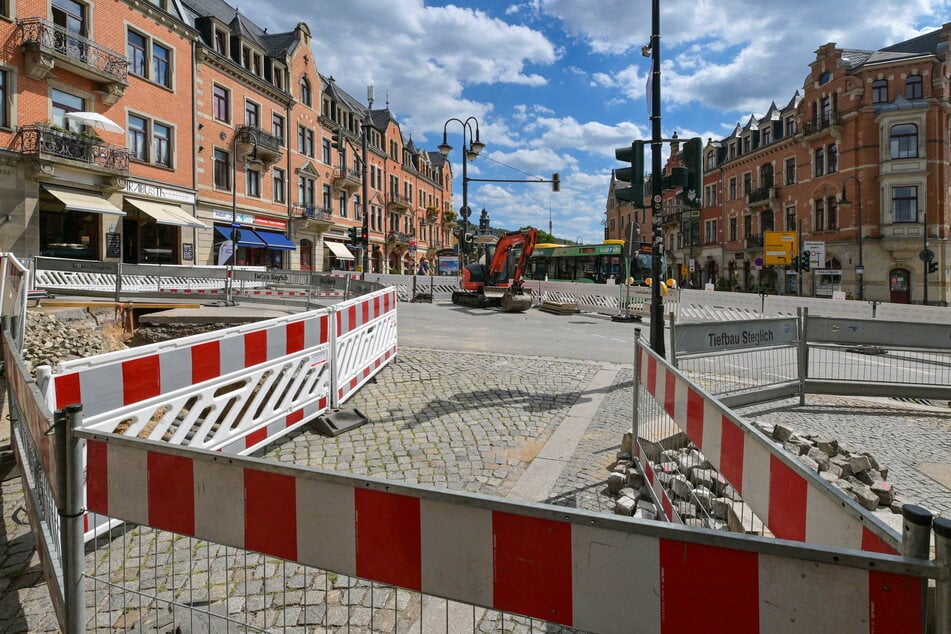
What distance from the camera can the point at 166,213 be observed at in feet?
80.5

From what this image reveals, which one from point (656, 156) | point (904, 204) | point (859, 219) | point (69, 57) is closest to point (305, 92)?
point (69, 57)

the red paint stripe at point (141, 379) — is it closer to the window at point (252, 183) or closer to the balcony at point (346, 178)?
the window at point (252, 183)

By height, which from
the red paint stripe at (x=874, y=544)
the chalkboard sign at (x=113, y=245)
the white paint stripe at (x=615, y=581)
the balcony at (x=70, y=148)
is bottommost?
the white paint stripe at (x=615, y=581)

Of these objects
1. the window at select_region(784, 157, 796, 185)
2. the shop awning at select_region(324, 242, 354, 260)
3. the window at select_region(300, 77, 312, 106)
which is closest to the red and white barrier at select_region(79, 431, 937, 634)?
the shop awning at select_region(324, 242, 354, 260)

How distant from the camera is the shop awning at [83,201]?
782 inches

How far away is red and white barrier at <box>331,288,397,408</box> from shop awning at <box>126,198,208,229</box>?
1986 cm

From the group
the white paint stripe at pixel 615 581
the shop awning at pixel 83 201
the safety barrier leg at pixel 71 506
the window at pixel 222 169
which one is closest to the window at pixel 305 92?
the window at pixel 222 169

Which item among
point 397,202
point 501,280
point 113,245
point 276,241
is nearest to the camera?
point 501,280

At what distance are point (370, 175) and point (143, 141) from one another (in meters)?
23.4

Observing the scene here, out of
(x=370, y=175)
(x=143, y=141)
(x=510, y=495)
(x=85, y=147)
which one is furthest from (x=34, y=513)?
(x=370, y=175)

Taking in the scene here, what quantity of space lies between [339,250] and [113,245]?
1715 cm

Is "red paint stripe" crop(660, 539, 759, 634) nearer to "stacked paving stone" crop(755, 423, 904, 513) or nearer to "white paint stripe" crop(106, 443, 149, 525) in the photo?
"white paint stripe" crop(106, 443, 149, 525)

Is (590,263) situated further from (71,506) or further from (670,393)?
(71,506)

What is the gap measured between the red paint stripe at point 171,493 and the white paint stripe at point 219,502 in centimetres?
4
